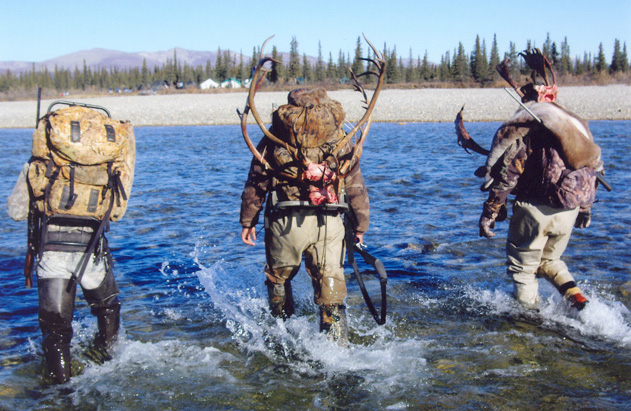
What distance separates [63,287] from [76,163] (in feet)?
3.11

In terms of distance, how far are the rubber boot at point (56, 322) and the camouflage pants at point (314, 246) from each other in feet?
5.49

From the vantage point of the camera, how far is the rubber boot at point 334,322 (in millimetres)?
4898

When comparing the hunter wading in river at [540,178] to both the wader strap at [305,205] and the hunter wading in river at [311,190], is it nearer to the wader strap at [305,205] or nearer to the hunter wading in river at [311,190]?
the hunter wading in river at [311,190]

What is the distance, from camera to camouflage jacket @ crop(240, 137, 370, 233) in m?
4.71

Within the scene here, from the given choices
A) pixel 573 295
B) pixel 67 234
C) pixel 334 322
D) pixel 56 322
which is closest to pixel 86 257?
pixel 67 234

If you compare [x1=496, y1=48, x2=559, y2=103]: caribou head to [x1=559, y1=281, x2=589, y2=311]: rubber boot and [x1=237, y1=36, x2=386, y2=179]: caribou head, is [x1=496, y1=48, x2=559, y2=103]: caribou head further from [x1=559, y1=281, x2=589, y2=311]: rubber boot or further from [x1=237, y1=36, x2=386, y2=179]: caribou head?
[x1=559, y1=281, x2=589, y2=311]: rubber boot

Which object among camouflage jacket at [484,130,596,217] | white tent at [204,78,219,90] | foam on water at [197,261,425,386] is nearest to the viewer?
foam on water at [197,261,425,386]

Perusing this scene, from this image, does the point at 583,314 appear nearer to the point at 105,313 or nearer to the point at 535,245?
the point at 535,245

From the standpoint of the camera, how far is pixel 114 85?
127125 millimetres

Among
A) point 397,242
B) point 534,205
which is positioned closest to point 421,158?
point 397,242

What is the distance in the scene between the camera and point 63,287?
4.25m

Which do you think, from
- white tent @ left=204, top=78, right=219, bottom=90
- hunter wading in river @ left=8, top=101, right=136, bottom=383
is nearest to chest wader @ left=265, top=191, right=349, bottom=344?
hunter wading in river @ left=8, top=101, right=136, bottom=383

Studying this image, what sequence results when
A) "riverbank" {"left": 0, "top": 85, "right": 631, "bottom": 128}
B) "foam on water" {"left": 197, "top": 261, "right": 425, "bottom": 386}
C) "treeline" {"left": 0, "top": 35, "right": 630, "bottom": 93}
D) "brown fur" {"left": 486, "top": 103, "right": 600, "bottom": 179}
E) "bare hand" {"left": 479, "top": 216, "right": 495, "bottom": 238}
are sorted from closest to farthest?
"foam on water" {"left": 197, "top": 261, "right": 425, "bottom": 386} < "brown fur" {"left": 486, "top": 103, "right": 600, "bottom": 179} < "bare hand" {"left": 479, "top": 216, "right": 495, "bottom": 238} < "riverbank" {"left": 0, "top": 85, "right": 631, "bottom": 128} < "treeline" {"left": 0, "top": 35, "right": 630, "bottom": 93}

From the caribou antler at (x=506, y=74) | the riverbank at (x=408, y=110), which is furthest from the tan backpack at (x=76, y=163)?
the riverbank at (x=408, y=110)
